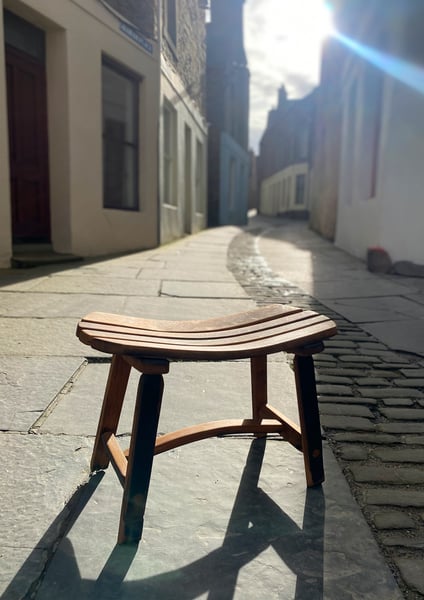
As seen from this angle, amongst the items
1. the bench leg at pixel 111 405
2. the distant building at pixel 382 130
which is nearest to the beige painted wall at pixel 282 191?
the distant building at pixel 382 130

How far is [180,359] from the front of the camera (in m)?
1.30

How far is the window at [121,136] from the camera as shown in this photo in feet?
29.2

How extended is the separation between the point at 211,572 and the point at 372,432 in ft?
3.40

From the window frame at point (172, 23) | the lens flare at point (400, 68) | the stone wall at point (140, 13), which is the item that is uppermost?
the window frame at point (172, 23)

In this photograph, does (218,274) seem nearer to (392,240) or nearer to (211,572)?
(392,240)

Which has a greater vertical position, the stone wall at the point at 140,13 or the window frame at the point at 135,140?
the stone wall at the point at 140,13

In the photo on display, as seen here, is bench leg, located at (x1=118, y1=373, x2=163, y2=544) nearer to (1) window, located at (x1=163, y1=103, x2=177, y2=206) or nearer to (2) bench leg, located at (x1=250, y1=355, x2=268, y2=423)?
(2) bench leg, located at (x1=250, y1=355, x2=268, y2=423)

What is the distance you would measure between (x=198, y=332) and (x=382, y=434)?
91 cm

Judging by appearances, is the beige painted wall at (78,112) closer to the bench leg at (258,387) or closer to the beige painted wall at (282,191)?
the bench leg at (258,387)

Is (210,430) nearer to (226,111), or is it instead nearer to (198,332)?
(198,332)

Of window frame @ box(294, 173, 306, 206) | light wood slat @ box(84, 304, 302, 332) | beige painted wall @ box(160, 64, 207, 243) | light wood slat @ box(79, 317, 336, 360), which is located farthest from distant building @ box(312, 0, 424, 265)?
window frame @ box(294, 173, 306, 206)

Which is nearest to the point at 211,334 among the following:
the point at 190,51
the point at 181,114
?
the point at 181,114

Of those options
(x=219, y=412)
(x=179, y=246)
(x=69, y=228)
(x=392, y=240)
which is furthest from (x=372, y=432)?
(x=179, y=246)

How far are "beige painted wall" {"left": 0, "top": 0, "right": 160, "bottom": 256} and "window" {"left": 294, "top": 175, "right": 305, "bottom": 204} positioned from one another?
1126 inches
